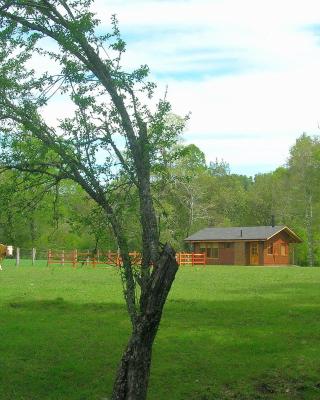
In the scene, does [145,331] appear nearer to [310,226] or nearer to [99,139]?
[99,139]

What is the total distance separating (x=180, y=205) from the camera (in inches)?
391

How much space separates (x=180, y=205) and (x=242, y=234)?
158ft

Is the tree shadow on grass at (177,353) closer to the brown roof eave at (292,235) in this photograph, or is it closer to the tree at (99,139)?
the tree at (99,139)

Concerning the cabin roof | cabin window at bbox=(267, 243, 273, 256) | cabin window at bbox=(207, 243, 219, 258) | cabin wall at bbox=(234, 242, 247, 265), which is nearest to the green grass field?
the cabin roof

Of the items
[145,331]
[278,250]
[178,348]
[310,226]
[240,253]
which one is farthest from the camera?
[310,226]

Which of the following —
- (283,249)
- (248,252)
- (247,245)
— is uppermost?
(247,245)

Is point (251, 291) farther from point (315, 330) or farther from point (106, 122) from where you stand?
point (106, 122)

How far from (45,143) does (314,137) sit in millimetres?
58486

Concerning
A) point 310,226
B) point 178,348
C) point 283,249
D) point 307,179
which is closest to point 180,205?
point 178,348

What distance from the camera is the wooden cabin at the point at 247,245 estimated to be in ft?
186

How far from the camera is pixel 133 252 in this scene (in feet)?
24.2

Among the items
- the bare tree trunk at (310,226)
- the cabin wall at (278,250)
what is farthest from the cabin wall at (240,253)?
the bare tree trunk at (310,226)

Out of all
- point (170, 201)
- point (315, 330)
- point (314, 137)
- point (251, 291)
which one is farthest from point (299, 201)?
point (170, 201)

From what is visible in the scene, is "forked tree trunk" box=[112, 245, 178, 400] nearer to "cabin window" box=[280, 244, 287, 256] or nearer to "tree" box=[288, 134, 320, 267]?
"cabin window" box=[280, 244, 287, 256]
